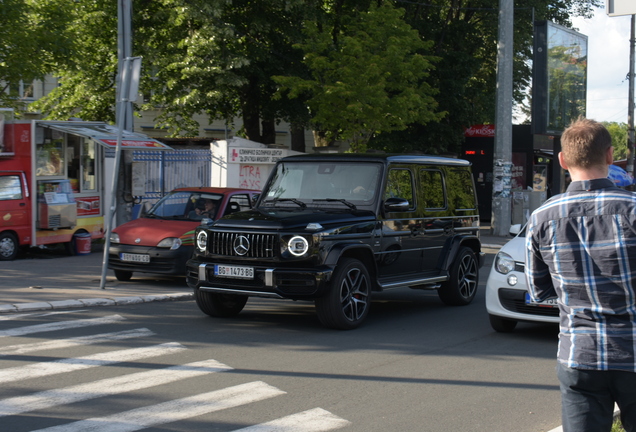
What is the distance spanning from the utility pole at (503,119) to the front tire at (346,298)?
15.3m

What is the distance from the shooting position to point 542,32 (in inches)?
927

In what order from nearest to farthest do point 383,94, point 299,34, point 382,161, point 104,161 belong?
1. point 382,161
2. point 104,161
3. point 383,94
4. point 299,34

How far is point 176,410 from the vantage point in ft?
18.9

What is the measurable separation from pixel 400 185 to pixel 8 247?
874 cm

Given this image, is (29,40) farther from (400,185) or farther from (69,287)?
(400,185)

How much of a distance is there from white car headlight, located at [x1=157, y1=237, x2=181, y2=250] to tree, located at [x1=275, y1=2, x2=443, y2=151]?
37.9 ft

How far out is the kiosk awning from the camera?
1600 centimetres

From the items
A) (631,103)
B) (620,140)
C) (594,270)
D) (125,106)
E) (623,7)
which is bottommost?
(594,270)

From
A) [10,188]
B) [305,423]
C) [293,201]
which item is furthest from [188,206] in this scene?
[305,423]

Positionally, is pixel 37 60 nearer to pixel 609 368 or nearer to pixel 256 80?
pixel 256 80

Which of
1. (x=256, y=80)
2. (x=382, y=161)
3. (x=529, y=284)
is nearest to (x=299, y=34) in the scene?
(x=256, y=80)

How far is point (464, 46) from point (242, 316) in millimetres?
24185

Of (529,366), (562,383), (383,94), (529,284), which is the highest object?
(383,94)

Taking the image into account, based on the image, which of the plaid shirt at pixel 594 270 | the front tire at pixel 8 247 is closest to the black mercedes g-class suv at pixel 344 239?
the plaid shirt at pixel 594 270
